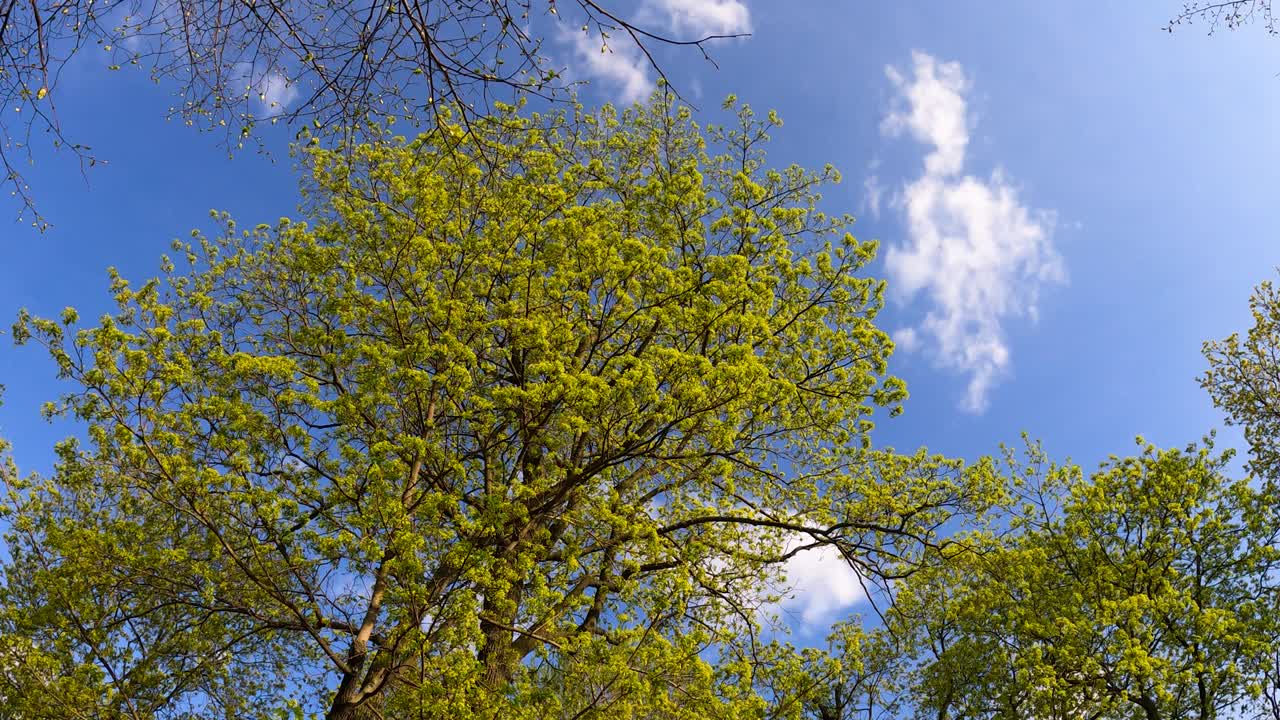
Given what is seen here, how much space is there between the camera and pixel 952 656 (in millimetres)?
16047

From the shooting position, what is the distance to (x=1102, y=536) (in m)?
14.8

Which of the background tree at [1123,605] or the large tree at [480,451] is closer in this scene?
the large tree at [480,451]

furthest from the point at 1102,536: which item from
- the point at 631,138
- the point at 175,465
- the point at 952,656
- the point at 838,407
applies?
the point at 175,465

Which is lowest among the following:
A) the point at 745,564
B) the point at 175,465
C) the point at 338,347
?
the point at 175,465

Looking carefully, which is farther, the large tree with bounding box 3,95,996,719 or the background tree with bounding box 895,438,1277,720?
the background tree with bounding box 895,438,1277,720

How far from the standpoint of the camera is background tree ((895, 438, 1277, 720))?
12.7 metres

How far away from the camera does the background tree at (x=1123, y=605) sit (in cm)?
1274

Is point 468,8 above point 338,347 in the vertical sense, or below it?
below

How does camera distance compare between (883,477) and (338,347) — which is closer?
(338,347)

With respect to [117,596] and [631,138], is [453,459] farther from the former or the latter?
[631,138]

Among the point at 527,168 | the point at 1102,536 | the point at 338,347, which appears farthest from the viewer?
the point at 1102,536

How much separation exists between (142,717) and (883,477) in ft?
32.2

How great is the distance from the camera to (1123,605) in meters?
12.8

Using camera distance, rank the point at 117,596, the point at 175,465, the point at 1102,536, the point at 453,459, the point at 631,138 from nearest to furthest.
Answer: the point at 175,465, the point at 453,459, the point at 117,596, the point at 631,138, the point at 1102,536
